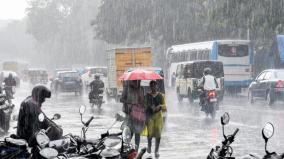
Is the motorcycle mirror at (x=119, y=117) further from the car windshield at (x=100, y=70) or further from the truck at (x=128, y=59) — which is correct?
the car windshield at (x=100, y=70)

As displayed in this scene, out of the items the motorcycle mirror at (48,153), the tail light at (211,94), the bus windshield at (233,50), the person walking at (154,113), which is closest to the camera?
the motorcycle mirror at (48,153)

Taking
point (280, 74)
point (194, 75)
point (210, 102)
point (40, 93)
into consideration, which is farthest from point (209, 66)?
point (40, 93)

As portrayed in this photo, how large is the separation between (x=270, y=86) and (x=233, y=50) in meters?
12.3

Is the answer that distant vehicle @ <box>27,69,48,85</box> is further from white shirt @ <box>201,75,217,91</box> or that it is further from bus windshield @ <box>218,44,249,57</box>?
white shirt @ <box>201,75,217,91</box>

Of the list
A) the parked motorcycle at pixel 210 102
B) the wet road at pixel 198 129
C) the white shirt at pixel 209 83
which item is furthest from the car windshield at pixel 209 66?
the white shirt at pixel 209 83

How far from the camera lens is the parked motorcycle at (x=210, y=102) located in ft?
71.8

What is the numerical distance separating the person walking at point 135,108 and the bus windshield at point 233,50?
27.0 metres

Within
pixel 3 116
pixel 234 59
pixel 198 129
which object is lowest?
pixel 198 129

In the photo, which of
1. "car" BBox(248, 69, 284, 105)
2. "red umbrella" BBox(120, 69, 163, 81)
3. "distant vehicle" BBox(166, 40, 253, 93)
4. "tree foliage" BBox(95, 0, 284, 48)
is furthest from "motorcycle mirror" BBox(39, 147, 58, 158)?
"tree foliage" BBox(95, 0, 284, 48)

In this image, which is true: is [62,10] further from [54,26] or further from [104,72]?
[104,72]

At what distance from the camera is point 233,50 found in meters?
40.5

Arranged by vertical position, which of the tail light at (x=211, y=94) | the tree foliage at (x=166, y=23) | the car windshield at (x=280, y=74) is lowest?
the tail light at (x=211, y=94)

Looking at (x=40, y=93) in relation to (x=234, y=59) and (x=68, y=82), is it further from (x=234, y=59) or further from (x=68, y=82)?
(x=68, y=82)

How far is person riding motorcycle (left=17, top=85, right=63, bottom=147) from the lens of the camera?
8.02 metres
